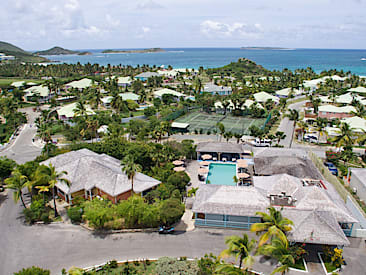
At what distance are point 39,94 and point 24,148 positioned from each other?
38.0 m

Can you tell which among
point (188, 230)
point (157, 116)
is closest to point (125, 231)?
point (188, 230)

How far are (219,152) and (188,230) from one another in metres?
17.9

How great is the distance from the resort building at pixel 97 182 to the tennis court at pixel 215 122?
87.5 ft

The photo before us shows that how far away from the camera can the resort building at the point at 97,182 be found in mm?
31766

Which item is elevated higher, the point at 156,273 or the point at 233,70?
the point at 233,70

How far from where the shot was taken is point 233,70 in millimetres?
145375

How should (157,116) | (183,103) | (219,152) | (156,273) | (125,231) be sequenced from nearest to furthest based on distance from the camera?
(156,273), (125,231), (219,152), (157,116), (183,103)

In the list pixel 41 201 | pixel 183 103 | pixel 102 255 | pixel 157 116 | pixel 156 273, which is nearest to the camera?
pixel 156 273

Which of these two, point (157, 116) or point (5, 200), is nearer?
point (5, 200)

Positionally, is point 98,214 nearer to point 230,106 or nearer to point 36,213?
point 36,213

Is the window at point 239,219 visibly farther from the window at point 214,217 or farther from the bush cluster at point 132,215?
the bush cluster at point 132,215

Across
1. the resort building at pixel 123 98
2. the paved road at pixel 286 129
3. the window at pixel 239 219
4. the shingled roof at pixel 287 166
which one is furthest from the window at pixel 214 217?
the resort building at pixel 123 98

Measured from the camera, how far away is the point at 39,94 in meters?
83.6

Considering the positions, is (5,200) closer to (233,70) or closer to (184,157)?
(184,157)
